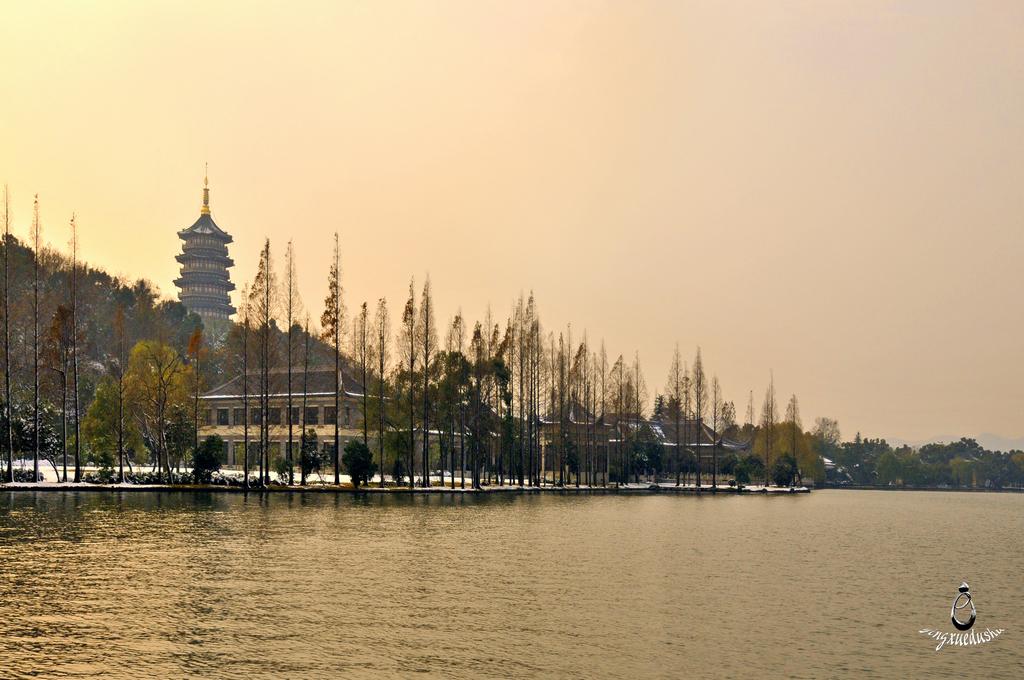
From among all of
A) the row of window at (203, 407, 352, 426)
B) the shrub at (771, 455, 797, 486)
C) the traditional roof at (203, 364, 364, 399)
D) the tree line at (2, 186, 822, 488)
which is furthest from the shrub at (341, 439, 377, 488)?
the shrub at (771, 455, 797, 486)

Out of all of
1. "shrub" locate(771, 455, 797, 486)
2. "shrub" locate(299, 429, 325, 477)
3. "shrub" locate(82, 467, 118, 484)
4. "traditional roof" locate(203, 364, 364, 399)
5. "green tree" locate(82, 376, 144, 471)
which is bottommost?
"shrub" locate(771, 455, 797, 486)

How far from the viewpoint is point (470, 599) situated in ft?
77.7

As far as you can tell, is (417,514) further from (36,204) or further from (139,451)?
(139,451)

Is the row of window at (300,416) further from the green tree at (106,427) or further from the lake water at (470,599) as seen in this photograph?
the lake water at (470,599)

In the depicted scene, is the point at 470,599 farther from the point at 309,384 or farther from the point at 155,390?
the point at 309,384

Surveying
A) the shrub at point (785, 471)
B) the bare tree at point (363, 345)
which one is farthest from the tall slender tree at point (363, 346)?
the shrub at point (785, 471)

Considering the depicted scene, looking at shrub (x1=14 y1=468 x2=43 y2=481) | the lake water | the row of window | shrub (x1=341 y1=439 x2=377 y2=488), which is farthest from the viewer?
the row of window

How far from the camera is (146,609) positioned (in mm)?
20875

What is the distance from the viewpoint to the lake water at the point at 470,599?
685 inches

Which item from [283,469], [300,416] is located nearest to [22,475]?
[283,469]

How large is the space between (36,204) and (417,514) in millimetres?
36928

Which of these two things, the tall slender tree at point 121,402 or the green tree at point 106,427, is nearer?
the tall slender tree at point 121,402

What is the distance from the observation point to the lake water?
17406 millimetres

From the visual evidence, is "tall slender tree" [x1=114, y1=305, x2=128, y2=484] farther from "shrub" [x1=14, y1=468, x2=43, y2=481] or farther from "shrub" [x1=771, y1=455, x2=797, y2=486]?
"shrub" [x1=771, y1=455, x2=797, y2=486]
